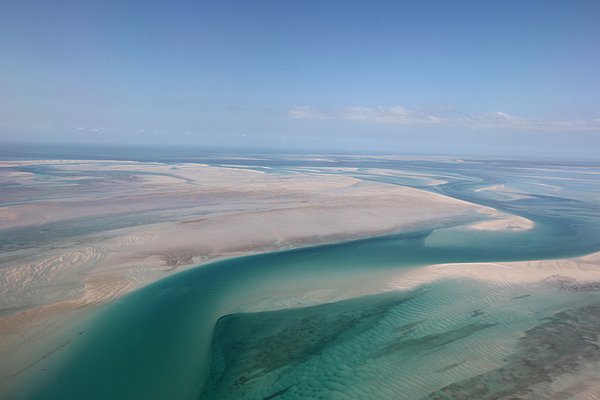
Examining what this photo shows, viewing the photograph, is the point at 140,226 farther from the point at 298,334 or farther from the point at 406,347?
the point at 406,347

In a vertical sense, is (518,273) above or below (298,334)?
above

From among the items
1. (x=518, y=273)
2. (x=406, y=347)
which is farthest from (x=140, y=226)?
(x=518, y=273)

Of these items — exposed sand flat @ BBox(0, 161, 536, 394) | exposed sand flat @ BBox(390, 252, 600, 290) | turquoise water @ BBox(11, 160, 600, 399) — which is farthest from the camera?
exposed sand flat @ BBox(390, 252, 600, 290)

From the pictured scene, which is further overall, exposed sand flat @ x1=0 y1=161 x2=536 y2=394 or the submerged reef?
exposed sand flat @ x1=0 y1=161 x2=536 y2=394

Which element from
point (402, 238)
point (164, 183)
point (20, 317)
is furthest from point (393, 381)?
point (164, 183)

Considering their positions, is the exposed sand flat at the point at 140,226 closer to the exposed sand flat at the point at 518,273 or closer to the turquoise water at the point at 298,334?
the turquoise water at the point at 298,334

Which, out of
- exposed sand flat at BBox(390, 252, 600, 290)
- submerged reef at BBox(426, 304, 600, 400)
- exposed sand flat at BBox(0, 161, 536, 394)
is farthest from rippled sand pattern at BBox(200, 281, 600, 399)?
exposed sand flat at BBox(0, 161, 536, 394)

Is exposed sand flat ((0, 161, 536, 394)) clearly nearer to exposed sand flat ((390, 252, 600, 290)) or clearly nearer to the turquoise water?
the turquoise water

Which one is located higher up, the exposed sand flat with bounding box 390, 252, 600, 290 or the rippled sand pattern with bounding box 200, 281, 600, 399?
the exposed sand flat with bounding box 390, 252, 600, 290

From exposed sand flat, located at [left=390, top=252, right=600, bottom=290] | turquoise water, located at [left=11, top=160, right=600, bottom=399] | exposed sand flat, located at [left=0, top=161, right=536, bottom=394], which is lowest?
turquoise water, located at [left=11, top=160, right=600, bottom=399]
